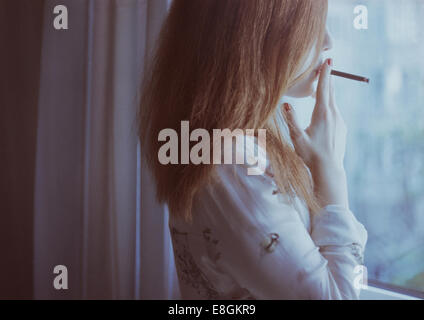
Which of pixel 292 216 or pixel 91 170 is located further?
pixel 91 170

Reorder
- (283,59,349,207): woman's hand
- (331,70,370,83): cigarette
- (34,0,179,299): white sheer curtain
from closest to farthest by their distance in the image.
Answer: (283,59,349,207): woman's hand → (331,70,370,83): cigarette → (34,0,179,299): white sheer curtain

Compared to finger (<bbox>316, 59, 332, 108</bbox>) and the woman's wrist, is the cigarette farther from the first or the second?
the woman's wrist

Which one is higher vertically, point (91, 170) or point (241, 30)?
point (241, 30)

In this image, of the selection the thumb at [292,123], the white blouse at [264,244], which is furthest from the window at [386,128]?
the white blouse at [264,244]

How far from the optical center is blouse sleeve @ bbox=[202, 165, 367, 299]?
492mm

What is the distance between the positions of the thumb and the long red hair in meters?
0.04

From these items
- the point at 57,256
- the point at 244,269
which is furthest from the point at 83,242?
the point at 244,269

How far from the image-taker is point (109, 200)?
2.92 feet

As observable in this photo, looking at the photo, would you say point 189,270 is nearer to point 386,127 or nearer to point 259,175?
point 259,175

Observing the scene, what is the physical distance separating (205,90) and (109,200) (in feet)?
1.52

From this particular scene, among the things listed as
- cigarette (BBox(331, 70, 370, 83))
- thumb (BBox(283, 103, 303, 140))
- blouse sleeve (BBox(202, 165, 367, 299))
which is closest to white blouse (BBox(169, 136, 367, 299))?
blouse sleeve (BBox(202, 165, 367, 299))

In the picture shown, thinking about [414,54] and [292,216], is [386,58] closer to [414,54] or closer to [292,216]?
[414,54]

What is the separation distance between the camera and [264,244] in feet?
1.62

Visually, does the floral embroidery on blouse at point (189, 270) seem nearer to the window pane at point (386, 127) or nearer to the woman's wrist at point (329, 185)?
the woman's wrist at point (329, 185)
